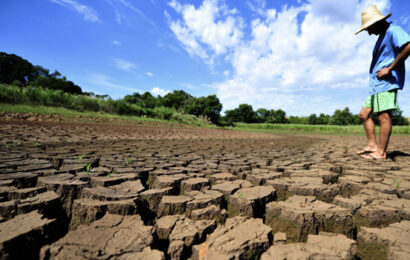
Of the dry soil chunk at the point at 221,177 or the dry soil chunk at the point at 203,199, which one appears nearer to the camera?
the dry soil chunk at the point at 203,199

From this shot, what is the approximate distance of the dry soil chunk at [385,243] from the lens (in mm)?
910

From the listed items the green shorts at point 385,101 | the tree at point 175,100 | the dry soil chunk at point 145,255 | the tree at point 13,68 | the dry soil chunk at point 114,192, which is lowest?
the dry soil chunk at point 145,255

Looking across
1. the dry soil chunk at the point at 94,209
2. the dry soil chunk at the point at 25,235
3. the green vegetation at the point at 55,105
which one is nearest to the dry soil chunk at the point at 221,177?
the dry soil chunk at the point at 94,209

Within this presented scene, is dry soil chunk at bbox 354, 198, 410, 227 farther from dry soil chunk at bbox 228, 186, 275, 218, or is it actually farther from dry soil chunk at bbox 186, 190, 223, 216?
dry soil chunk at bbox 186, 190, 223, 216

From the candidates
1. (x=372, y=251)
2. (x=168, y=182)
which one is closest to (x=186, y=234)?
(x=168, y=182)

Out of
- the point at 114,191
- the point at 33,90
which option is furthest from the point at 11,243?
the point at 33,90

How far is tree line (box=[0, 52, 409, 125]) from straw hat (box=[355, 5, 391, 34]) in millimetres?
14384

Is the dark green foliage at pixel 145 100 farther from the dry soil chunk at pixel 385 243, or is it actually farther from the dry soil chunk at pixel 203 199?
the dry soil chunk at pixel 385 243

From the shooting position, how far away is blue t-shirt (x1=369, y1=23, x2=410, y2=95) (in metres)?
2.82

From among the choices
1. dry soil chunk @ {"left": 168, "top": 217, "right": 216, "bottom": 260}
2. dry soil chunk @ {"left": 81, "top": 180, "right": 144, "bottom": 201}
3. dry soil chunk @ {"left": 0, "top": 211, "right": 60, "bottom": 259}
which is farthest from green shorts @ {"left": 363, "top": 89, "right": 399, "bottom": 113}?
dry soil chunk @ {"left": 0, "top": 211, "right": 60, "bottom": 259}

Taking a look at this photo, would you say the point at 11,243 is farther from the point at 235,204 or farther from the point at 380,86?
the point at 380,86

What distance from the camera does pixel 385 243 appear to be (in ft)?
3.17

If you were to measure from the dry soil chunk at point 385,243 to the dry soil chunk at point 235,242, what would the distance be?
0.46 metres

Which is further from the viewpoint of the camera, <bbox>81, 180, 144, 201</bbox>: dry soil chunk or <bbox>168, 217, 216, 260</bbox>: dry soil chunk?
<bbox>81, 180, 144, 201</bbox>: dry soil chunk
